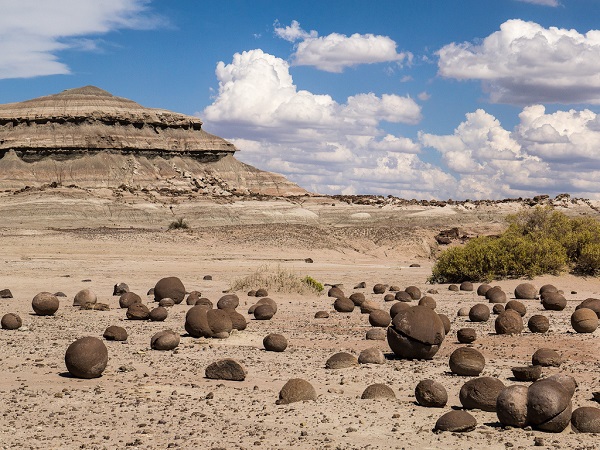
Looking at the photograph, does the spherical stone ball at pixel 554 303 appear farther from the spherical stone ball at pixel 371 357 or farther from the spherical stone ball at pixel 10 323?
the spherical stone ball at pixel 10 323

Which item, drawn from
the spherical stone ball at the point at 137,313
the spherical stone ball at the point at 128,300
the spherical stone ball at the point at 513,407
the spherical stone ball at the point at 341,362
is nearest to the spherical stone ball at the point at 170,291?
the spherical stone ball at the point at 128,300

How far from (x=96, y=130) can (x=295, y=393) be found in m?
76.4

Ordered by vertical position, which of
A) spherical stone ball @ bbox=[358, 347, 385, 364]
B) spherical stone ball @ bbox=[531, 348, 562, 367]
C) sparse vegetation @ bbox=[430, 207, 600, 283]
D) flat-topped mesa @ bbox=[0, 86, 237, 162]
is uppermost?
flat-topped mesa @ bbox=[0, 86, 237, 162]

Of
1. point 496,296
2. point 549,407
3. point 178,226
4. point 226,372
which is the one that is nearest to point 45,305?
point 226,372

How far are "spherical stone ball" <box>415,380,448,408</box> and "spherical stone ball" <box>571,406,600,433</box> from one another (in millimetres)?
1519

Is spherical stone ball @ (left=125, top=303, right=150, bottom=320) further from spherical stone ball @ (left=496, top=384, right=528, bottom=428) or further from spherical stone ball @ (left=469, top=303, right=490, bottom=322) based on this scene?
spherical stone ball @ (left=496, top=384, right=528, bottom=428)

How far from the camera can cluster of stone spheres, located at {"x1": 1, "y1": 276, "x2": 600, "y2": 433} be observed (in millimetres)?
8047

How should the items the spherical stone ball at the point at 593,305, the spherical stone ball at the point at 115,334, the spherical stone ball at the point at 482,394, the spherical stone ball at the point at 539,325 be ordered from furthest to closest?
1. the spherical stone ball at the point at 593,305
2. the spherical stone ball at the point at 539,325
3. the spherical stone ball at the point at 115,334
4. the spherical stone ball at the point at 482,394

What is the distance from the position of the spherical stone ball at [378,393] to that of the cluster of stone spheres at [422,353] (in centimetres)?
1

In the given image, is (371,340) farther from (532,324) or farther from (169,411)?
(169,411)

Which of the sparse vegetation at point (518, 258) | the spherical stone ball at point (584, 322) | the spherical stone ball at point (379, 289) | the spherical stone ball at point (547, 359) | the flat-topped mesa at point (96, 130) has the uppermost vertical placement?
the flat-topped mesa at point (96, 130)

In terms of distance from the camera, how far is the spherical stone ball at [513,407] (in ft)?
26.4

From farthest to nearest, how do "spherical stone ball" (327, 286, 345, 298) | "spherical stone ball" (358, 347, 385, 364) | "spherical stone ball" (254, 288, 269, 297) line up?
"spherical stone ball" (327, 286, 345, 298), "spherical stone ball" (254, 288, 269, 297), "spherical stone ball" (358, 347, 385, 364)

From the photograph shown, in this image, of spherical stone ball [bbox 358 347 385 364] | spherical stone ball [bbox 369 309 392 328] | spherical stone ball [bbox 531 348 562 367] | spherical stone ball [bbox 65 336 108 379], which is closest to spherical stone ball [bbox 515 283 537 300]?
spherical stone ball [bbox 369 309 392 328]
